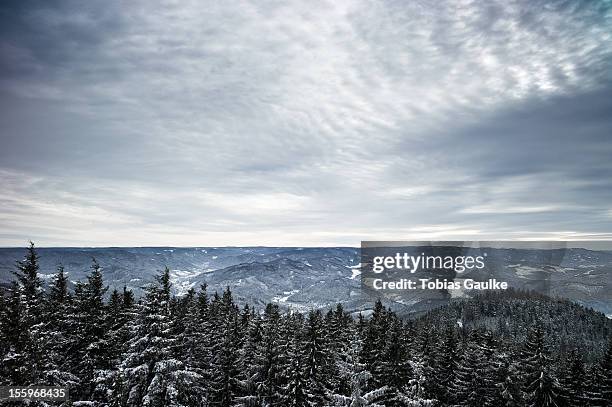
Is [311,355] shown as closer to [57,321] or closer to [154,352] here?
[154,352]

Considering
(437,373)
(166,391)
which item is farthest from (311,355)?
(437,373)

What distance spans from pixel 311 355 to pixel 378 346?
6.10 m

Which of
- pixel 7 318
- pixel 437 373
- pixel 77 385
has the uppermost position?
pixel 7 318

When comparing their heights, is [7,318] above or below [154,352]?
above

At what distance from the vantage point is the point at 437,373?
143 ft

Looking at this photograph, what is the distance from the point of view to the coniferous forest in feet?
72.0

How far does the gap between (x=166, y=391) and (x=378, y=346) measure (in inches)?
596

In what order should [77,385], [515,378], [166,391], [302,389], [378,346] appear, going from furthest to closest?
[515,378], [302,389], [378,346], [77,385], [166,391]

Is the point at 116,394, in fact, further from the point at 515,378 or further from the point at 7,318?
the point at 515,378

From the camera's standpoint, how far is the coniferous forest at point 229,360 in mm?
21938

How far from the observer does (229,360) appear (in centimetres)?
3678

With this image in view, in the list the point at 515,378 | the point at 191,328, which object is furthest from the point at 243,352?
the point at 515,378

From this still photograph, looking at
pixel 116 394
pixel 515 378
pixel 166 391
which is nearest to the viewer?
pixel 166 391

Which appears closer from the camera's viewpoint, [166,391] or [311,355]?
[166,391]
